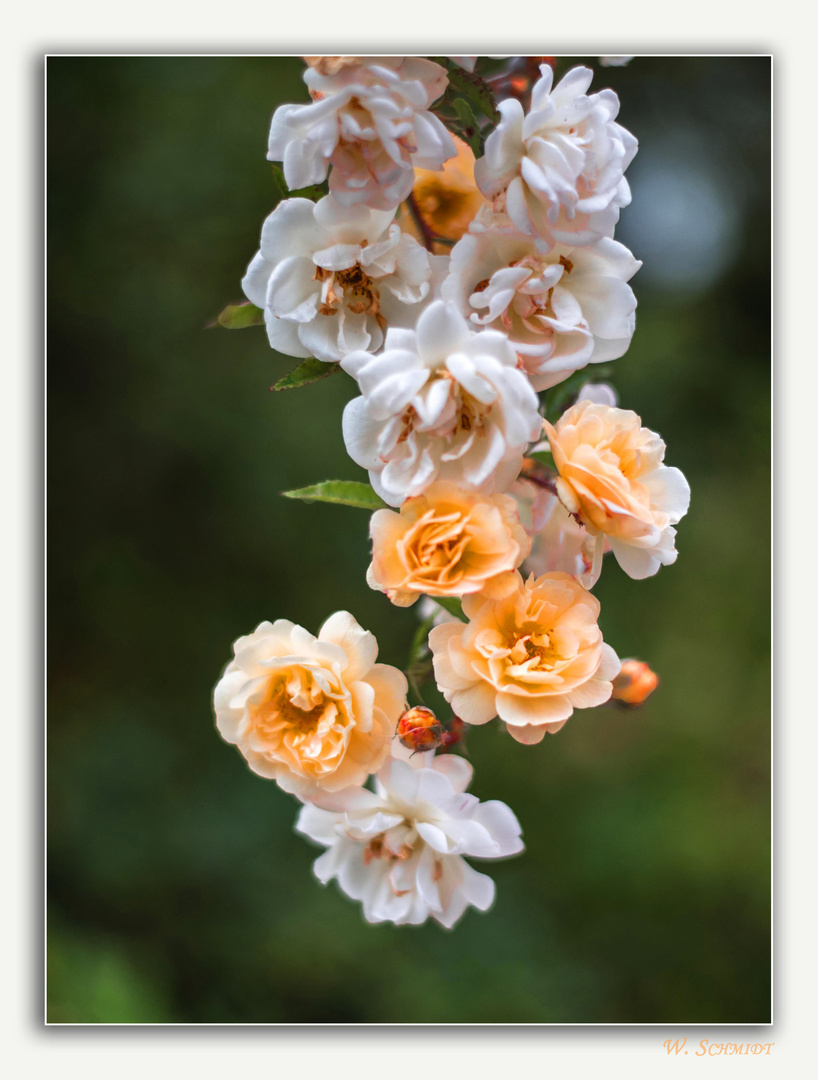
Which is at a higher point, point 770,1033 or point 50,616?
point 50,616

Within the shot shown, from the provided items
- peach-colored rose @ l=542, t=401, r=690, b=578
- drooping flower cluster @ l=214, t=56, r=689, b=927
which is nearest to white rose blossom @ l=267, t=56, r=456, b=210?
drooping flower cluster @ l=214, t=56, r=689, b=927

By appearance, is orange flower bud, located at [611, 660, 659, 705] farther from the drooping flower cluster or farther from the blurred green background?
the blurred green background

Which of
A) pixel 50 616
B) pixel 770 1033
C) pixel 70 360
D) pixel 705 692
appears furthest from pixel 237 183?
pixel 770 1033

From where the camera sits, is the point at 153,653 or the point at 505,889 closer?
the point at 505,889

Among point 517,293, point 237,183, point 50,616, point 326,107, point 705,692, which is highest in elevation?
point 237,183

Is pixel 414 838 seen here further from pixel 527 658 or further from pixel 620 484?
pixel 620 484

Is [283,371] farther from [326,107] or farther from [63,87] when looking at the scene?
[326,107]
